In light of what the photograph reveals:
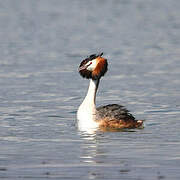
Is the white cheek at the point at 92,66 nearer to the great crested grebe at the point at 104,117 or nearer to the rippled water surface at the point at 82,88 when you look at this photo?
the great crested grebe at the point at 104,117

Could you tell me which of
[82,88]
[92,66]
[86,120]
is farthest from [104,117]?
[82,88]

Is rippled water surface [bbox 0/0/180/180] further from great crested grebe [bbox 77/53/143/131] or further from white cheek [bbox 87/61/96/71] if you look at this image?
white cheek [bbox 87/61/96/71]

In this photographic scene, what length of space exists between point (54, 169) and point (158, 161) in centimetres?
170

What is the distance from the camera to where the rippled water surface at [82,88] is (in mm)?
11844

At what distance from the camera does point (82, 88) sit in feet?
69.8

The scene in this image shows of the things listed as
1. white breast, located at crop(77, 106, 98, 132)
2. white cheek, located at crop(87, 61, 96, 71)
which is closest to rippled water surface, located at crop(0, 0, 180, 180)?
white breast, located at crop(77, 106, 98, 132)

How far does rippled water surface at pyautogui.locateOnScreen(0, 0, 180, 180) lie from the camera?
11.8 metres

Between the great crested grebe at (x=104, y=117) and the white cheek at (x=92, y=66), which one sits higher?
the white cheek at (x=92, y=66)

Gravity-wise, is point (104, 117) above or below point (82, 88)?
below

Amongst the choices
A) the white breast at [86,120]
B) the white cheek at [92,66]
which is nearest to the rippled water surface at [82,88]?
the white breast at [86,120]

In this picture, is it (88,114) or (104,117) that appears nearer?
(104,117)

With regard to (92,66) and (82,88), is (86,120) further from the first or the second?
(82,88)

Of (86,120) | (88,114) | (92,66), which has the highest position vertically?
(92,66)

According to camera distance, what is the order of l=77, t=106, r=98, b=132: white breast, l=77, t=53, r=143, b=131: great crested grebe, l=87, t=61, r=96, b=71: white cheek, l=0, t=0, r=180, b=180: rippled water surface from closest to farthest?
l=0, t=0, r=180, b=180: rippled water surface
l=77, t=106, r=98, b=132: white breast
l=77, t=53, r=143, b=131: great crested grebe
l=87, t=61, r=96, b=71: white cheek
